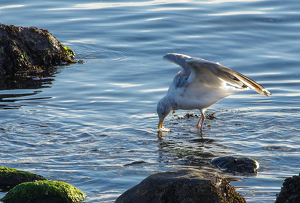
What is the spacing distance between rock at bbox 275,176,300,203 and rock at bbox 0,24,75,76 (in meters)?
8.53

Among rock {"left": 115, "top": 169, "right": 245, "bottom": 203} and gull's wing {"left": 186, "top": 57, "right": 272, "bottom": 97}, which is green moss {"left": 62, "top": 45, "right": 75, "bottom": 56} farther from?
rock {"left": 115, "top": 169, "right": 245, "bottom": 203}

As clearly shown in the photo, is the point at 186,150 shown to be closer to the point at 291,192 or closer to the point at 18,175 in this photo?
the point at 18,175

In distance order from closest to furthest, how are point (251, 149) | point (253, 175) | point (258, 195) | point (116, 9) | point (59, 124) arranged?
point (258, 195) → point (253, 175) → point (251, 149) → point (59, 124) → point (116, 9)

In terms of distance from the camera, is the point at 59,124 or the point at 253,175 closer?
the point at 253,175

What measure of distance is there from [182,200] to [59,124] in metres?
4.28

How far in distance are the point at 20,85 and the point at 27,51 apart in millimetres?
1504

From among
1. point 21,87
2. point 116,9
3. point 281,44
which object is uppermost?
point 116,9

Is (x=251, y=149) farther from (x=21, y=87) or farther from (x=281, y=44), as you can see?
(x=281, y=44)

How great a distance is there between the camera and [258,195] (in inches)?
215

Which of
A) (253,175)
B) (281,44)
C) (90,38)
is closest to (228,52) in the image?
(281,44)

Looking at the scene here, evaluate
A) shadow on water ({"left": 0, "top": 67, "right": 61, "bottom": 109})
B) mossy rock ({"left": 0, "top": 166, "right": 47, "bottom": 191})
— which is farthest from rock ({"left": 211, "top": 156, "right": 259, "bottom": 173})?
shadow on water ({"left": 0, "top": 67, "right": 61, "bottom": 109})

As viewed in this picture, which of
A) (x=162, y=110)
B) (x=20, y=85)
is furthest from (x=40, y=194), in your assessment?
(x=20, y=85)

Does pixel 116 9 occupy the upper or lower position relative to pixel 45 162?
upper

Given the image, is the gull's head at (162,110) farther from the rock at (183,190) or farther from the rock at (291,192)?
the rock at (291,192)
